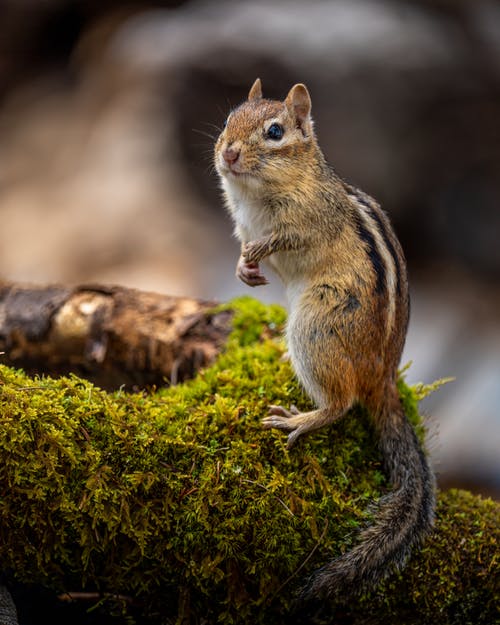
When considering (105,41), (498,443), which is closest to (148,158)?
(105,41)

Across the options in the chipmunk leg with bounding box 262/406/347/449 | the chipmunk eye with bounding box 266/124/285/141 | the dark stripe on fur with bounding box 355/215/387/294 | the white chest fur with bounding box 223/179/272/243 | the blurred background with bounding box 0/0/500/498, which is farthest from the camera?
the blurred background with bounding box 0/0/500/498

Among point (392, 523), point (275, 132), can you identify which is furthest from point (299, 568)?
point (275, 132)

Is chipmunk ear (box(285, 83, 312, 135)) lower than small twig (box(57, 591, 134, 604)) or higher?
higher

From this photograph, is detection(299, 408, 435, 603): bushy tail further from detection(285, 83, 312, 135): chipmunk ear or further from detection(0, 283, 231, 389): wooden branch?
detection(0, 283, 231, 389): wooden branch

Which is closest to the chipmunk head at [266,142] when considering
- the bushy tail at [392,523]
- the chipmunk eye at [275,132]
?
the chipmunk eye at [275,132]

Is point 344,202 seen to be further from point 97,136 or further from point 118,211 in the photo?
point 97,136

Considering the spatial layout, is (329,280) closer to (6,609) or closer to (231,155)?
(231,155)

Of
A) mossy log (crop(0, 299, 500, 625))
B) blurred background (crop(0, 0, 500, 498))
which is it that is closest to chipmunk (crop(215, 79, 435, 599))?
mossy log (crop(0, 299, 500, 625))
